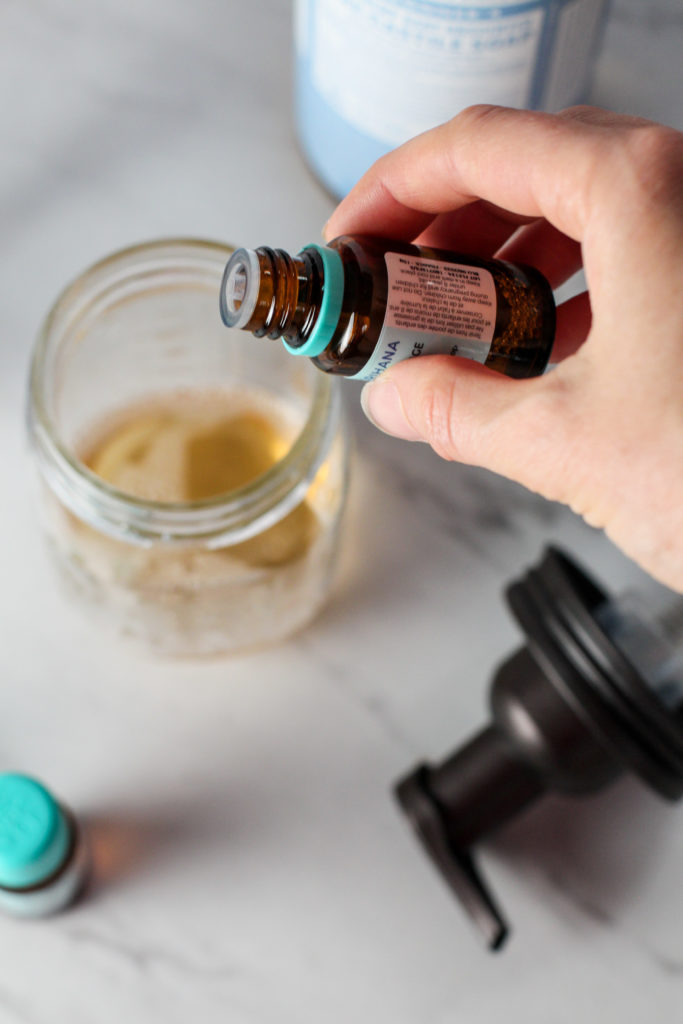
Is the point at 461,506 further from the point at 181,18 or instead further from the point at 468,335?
the point at 181,18

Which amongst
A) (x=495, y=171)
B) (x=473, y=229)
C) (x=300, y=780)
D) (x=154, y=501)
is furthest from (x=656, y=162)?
(x=300, y=780)

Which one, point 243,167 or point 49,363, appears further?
point 243,167

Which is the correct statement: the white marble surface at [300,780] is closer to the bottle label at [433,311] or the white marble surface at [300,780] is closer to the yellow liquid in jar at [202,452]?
the yellow liquid in jar at [202,452]

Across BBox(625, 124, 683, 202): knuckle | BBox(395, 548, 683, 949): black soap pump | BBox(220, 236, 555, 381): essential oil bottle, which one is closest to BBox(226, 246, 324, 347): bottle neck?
BBox(220, 236, 555, 381): essential oil bottle

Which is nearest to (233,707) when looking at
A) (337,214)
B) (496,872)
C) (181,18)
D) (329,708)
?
(329,708)

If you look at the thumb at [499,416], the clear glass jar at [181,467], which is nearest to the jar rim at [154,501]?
the clear glass jar at [181,467]
